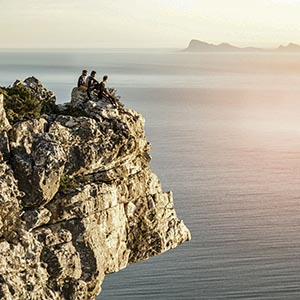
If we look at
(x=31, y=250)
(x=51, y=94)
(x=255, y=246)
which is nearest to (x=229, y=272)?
(x=255, y=246)

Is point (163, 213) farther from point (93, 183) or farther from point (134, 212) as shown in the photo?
point (93, 183)

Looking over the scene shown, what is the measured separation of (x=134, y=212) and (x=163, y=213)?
5.81 feet

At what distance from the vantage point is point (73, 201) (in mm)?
22094

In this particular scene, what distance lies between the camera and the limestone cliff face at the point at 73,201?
20.6 metres

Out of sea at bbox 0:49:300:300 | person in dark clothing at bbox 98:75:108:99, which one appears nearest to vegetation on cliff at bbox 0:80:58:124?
person in dark clothing at bbox 98:75:108:99

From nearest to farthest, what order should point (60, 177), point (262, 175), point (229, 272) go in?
1. point (60, 177)
2. point (229, 272)
3. point (262, 175)

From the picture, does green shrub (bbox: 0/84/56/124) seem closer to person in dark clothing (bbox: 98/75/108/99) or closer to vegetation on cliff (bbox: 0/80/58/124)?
vegetation on cliff (bbox: 0/80/58/124)

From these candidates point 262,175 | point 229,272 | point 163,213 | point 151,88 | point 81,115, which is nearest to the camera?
point 81,115

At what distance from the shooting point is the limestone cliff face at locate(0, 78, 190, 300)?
20.6 meters

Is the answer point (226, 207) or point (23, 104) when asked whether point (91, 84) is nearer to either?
point (23, 104)

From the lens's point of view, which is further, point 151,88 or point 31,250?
point 151,88

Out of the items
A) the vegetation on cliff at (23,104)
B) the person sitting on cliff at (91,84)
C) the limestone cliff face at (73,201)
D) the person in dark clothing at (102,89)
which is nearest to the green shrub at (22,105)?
the vegetation on cliff at (23,104)

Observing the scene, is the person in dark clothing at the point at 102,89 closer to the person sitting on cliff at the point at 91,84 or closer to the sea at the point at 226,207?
the person sitting on cliff at the point at 91,84

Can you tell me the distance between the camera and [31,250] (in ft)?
68.0
